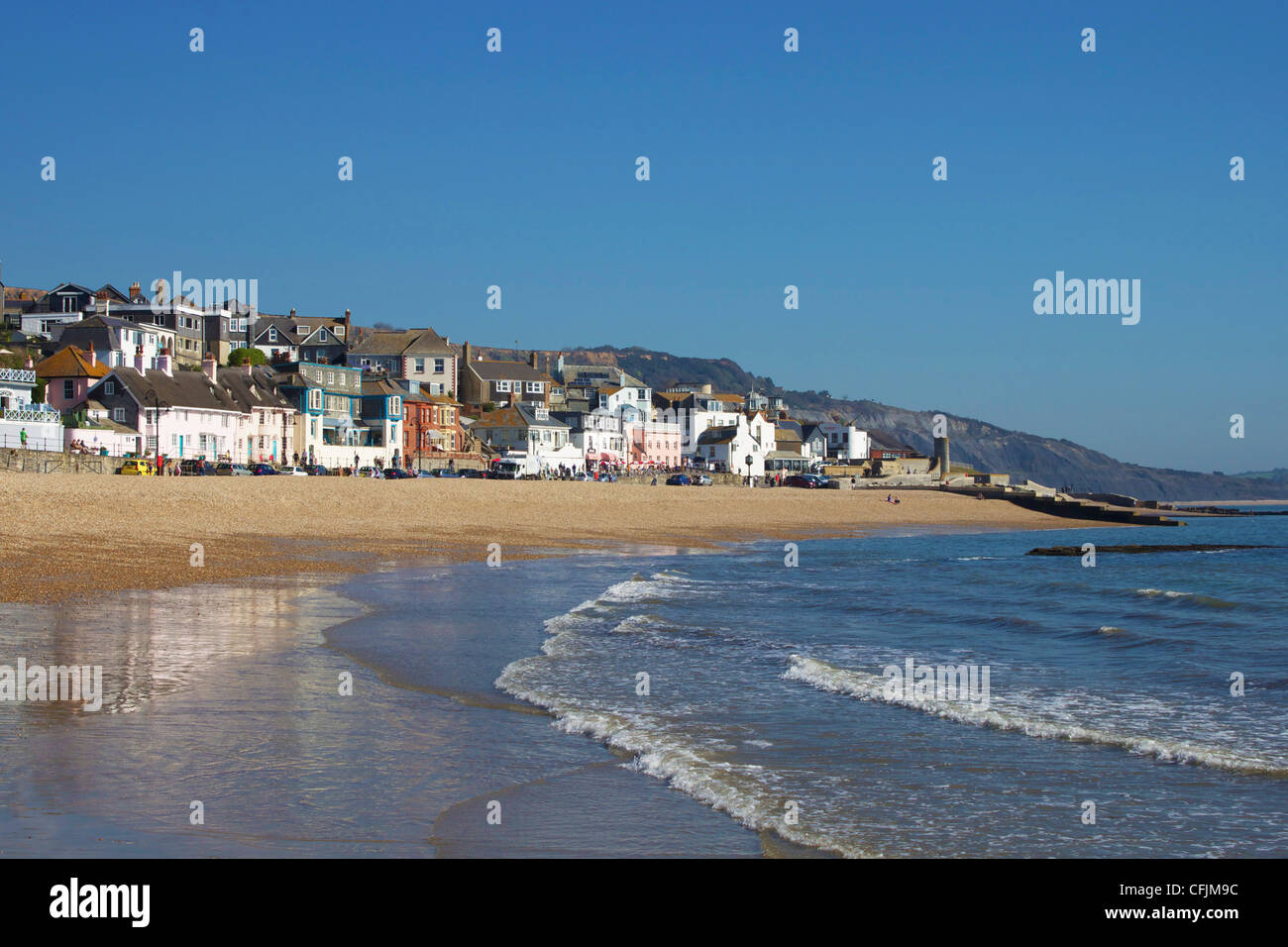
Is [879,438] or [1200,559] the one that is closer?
[1200,559]

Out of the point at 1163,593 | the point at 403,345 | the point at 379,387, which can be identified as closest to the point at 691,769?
the point at 1163,593

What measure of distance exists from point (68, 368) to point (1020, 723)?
208 feet

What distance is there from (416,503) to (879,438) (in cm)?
11379

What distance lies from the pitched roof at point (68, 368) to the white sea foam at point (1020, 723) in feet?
193

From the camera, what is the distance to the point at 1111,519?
77812 millimetres

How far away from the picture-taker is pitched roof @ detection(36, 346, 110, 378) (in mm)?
61375

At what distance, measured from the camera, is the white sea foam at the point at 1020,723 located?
32.6 feet

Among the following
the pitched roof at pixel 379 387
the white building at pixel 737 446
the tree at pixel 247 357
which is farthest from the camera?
the white building at pixel 737 446

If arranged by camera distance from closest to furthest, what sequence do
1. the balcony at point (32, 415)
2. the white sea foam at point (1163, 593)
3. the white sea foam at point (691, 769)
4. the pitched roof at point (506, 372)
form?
the white sea foam at point (691, 769) < the white sea foam at point (1163, 593) < the balcony at point (32, 415) < the pitched roof at point (506, 372)

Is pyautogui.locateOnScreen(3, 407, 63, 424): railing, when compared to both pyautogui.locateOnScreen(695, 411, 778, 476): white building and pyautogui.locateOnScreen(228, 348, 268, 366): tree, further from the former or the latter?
pyautogui.locateOnScreen(695, 411, 778, 476): white building

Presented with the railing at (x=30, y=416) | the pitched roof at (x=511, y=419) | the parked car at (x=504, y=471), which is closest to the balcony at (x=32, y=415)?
the railing at (x=30, y=416)

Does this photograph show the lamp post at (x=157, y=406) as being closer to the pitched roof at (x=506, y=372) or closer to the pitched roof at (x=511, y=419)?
the pitched roof at (x=511, y=419)

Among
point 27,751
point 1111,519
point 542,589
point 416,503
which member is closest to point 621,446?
point 1111,519
